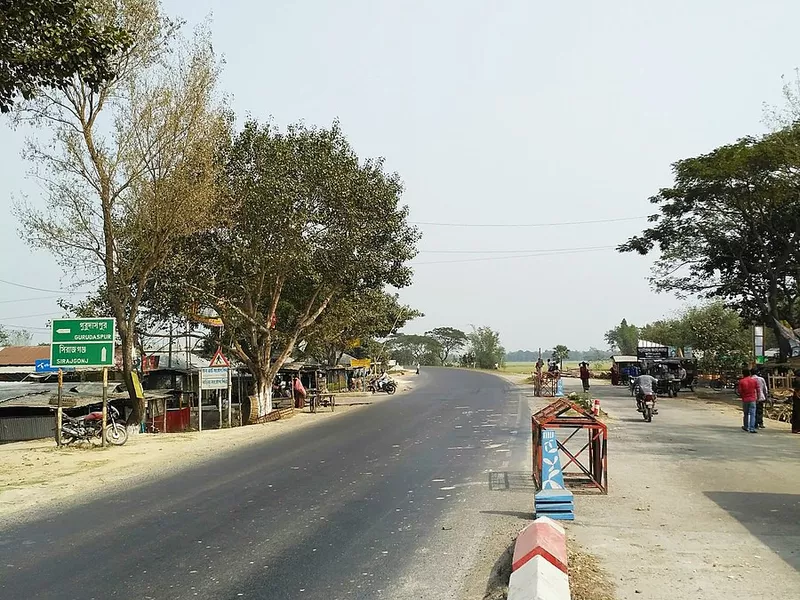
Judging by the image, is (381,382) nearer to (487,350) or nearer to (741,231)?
(741,231)

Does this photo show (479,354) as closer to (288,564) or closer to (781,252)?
(781,252)

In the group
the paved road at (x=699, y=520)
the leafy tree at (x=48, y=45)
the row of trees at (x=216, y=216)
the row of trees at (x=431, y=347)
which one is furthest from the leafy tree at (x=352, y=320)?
the row of trees at (x=431, y=347)

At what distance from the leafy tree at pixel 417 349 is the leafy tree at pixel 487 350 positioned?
840 inches

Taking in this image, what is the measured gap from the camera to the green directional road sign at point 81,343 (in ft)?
61.7

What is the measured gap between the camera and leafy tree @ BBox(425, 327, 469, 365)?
13612 cm

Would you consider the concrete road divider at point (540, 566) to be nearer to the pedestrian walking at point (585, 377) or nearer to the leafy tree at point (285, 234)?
the leafy tree at point (285, 234)

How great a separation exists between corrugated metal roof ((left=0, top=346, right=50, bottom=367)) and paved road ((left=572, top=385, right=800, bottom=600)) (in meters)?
54.6

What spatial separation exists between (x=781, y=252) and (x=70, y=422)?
115 ft

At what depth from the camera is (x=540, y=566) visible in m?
5.91

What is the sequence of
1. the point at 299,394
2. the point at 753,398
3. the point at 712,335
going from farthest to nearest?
the point at 712,335
the point at 299,394
the point at 753,398

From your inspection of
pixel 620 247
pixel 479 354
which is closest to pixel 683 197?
pixel 620 247

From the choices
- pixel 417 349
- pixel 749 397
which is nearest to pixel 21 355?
pixel 749 397

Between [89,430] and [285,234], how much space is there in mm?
10600

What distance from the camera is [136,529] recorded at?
889 cm
